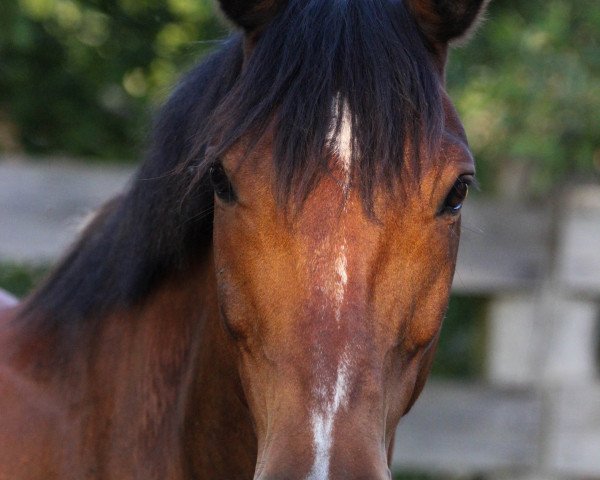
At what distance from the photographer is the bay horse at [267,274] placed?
57.1 inches

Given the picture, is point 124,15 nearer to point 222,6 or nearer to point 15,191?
point 15,191

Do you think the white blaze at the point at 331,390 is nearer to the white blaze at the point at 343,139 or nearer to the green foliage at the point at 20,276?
the white blaze at the point at 343,139

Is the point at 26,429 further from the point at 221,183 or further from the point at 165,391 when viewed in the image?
the point at 221,183

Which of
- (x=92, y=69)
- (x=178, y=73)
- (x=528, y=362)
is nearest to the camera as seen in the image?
(x=178, y=73)

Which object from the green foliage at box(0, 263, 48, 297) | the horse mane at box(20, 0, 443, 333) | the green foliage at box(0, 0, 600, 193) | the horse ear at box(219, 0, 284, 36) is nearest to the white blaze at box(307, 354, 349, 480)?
the horse mane at box(20, 0, 443, 333)

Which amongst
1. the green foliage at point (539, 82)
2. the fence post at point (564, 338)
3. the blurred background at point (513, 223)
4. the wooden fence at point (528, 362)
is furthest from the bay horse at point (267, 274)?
the fence post at point (564, 338)

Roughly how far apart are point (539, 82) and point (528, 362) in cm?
121

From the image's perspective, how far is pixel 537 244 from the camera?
4133 mm

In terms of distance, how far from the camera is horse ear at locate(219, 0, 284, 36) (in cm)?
175

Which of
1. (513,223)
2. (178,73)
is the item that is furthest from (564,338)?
(178,73)

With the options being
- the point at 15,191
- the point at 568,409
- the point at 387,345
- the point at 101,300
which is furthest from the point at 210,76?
the point at 568,409

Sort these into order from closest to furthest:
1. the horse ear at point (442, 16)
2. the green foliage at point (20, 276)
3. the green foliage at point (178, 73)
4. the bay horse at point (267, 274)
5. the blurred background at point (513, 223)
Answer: the bay horse at point (267, 274) → the horse ear at point (442, 16) → the blurred background at point (513, 223) → the green foliage at point (178, 73) → the green foliage at point (20, 276)

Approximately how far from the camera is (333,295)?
1.45m

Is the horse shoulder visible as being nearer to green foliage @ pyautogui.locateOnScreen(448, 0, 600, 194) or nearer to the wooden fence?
the wooden fence
